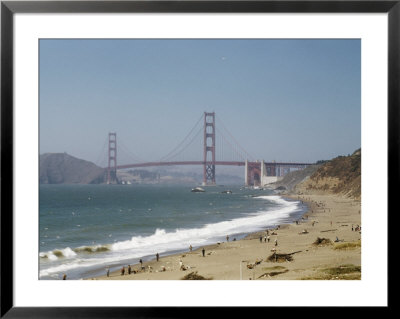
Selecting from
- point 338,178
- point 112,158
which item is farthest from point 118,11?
point 338,178

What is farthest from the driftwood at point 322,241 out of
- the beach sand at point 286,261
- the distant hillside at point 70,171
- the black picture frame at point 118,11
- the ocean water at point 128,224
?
the distant hillside at point 70,171

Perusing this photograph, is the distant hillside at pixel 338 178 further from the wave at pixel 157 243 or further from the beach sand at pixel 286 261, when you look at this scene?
the wave at pixel 157 243

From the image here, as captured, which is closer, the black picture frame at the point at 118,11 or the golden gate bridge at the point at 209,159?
→ the black picture frame at the point at 118,11

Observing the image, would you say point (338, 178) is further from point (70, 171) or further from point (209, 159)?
point (70, 171)

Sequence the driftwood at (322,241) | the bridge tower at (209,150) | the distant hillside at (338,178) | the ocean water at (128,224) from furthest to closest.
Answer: the driftwood at (322,241), the bridge tower at (209,150), the ocean water at (128,224), the distant hillside at (338,178)

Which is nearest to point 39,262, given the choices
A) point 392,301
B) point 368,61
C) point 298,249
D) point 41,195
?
point 41,195

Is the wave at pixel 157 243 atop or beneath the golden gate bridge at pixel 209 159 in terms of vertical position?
beneath
